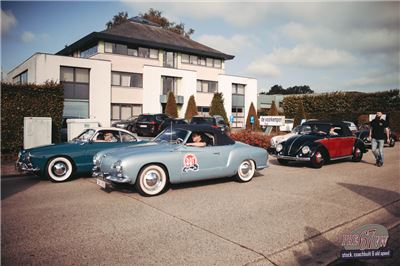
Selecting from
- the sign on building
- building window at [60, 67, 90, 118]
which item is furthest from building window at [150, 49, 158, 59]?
the sign on building

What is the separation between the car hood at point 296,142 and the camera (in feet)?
35.0

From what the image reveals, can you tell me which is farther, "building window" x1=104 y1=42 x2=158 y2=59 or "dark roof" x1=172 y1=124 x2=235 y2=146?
"building window" x1=104 y1=42 x2=158 y2=59

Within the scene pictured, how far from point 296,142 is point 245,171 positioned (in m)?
3.37

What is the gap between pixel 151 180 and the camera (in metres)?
6.70

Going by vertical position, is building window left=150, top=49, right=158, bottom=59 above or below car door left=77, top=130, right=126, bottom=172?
above

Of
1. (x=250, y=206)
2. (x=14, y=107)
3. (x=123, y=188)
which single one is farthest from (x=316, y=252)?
(x=14, y=107)

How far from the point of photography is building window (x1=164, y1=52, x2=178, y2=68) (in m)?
34.5

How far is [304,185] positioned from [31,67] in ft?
79.7

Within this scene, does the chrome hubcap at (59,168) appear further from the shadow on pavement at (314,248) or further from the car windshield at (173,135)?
the shadow on pavement at (314,248)

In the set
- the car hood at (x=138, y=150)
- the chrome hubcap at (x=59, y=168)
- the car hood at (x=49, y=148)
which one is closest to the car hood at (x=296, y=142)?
the car hood at (x=138, y=150)

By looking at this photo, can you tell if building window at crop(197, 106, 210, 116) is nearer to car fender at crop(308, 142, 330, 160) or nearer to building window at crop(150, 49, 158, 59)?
building window at crop(150, 49, 158, 59)

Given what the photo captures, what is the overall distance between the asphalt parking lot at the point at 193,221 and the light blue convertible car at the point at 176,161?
0.33 m

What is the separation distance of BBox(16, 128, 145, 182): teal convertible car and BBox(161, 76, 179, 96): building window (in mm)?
24007

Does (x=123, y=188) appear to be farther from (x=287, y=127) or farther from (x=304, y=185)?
(x=287, y=127)
